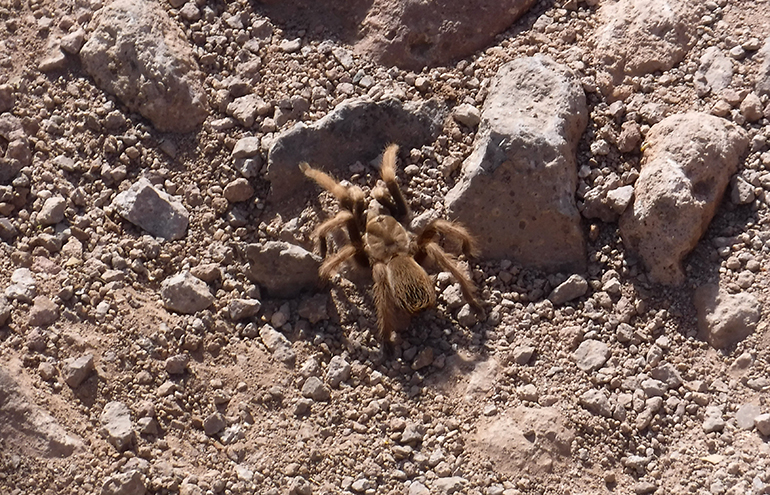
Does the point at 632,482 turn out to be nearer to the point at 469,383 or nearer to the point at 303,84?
the point at 469,383

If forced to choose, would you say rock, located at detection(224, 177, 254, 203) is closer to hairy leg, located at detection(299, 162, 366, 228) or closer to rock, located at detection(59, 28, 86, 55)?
hairy leg, located at detection(299, 162, 366, 228)

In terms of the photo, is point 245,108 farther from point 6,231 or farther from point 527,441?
point 527,441

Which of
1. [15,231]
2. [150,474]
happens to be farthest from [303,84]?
[150,474]

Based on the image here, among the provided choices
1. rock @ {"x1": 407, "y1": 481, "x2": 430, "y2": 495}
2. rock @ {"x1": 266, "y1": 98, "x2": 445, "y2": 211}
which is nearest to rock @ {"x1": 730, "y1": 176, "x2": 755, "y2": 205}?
rock @ {"x1": 266, "y1": 98, "x2": 445, "y2": 211}

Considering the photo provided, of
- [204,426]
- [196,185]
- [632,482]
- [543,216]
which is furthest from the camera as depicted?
[196,185]

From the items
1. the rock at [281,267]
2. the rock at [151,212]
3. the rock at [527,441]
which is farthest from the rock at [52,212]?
the rock at [527,441]

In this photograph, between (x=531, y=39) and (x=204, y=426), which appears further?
(x=531, y=39)

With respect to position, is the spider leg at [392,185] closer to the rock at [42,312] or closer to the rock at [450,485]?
the rock at [450,485]
